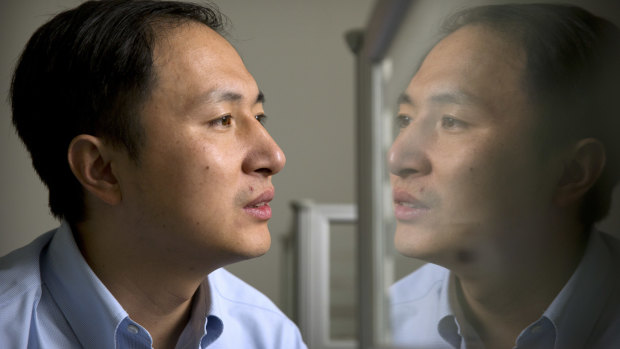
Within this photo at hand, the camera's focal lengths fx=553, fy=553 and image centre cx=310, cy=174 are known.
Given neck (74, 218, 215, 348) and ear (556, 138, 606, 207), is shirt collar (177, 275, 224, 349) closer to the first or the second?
neck (74, 218, 215, 348)

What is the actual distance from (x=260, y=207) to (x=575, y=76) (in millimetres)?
381

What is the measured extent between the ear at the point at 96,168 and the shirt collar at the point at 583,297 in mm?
492

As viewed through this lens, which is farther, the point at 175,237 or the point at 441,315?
the point at 175,237

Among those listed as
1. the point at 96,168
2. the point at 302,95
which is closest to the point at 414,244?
the point at 96,168

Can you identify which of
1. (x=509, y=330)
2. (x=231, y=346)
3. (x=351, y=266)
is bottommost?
(x=351, y=266)

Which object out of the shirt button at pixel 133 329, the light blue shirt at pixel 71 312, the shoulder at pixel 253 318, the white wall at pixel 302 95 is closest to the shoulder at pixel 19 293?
the light blue shirt at pixel 71 312

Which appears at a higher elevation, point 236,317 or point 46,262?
point 46,262

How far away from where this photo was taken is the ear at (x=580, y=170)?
0.30 m

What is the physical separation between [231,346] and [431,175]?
1.36 feet

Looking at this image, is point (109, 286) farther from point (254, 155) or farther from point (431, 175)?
point (431, 175)

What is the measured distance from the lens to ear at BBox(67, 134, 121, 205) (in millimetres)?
646

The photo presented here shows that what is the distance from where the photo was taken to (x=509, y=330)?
39 centimetres

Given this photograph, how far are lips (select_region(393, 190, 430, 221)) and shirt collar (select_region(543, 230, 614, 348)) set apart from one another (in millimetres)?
179

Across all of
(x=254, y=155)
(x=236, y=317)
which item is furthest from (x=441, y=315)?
(x=236, y=317)
